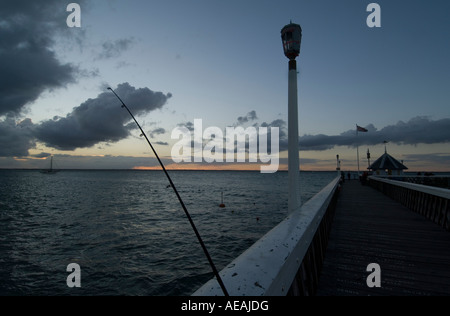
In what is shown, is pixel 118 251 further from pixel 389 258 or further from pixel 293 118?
pixel 389 258

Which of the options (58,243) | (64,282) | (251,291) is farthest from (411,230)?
(58,243)

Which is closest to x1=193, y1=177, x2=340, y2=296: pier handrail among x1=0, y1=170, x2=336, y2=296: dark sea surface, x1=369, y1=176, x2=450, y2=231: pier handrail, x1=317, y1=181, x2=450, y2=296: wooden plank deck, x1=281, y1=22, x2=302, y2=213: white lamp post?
x1=317, y1=181, x2=450, y2=296: wooden plank deck

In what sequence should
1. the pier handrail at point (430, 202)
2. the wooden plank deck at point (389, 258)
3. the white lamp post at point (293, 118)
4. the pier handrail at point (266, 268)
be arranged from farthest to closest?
the white lamp post at point (293, 118) < the pier handrail at point (430, 202) < the wooden plank deck at point (389, 258) < the pier handrail at point (266, 268)

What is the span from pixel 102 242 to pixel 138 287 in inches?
296

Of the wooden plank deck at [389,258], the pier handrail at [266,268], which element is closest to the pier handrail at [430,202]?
the wooden plank deck at [389,258]

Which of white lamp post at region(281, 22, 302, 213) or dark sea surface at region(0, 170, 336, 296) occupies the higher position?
white lamp post at region(281, 22, 302, 213)

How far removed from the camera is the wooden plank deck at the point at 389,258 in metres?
3.39

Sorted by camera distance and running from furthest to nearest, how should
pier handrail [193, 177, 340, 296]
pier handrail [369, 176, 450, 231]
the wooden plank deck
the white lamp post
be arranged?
the white lamp post, pier handrail [369, 176, 450, 231], the wooden plank deck, pier handrail [193, 177, 340, 296]

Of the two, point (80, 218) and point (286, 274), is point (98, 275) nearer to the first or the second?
point (286, 274)

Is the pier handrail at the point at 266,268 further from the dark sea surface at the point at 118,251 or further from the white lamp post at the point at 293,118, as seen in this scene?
the white lamp post at the point at 293,118

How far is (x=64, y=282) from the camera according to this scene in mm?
9461

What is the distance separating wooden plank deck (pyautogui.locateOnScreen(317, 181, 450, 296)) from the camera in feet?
11.1

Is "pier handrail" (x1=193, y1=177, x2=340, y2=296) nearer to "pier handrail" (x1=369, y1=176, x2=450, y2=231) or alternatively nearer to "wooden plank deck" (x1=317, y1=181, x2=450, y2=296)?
"wooden plank deck" (x1=317, y1=181, x2=450, y2=296)

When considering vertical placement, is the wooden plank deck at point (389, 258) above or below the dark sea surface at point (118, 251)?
above
